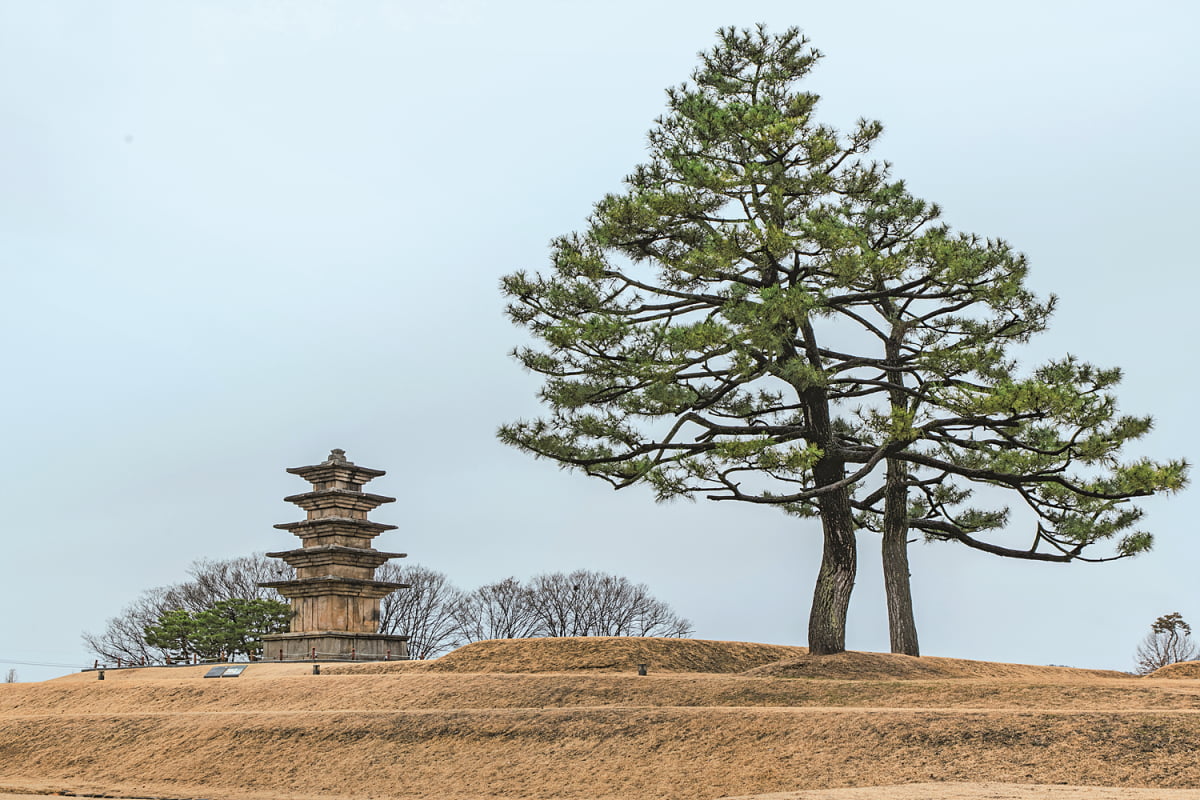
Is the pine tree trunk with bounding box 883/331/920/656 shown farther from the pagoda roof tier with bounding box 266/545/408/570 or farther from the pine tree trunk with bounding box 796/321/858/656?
the pagoda roof tier with bounding box 266/545/408/570

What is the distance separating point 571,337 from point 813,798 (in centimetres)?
1215

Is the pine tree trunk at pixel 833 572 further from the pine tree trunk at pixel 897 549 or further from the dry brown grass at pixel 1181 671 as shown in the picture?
the dry brown grass at pixel 1181 671

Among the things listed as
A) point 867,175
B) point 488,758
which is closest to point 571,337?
point 867,175

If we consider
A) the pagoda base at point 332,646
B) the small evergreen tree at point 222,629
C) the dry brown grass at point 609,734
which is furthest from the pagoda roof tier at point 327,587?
the dry brown grass at point 609,734

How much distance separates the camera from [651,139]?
25.2 m

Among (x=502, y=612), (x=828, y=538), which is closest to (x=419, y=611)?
(x=502, y=612)

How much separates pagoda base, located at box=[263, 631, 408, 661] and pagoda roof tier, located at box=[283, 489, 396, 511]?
165 inches

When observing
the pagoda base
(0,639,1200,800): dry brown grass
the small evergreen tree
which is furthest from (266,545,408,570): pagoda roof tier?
(0,639,1200,800): dry brown grass

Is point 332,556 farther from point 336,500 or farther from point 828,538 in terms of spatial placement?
point 828,538

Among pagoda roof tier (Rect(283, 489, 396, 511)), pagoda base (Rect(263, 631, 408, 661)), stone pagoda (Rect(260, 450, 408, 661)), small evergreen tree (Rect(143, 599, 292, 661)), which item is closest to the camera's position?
pagoda base (Rect(263, 631, 408, 661))

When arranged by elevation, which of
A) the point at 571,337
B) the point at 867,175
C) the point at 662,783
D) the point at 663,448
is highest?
the point at 867,175

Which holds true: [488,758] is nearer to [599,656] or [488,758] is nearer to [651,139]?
[599,656]

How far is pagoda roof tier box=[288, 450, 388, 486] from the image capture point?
132ft

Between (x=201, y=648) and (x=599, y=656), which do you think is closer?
(x=599, y=656)
